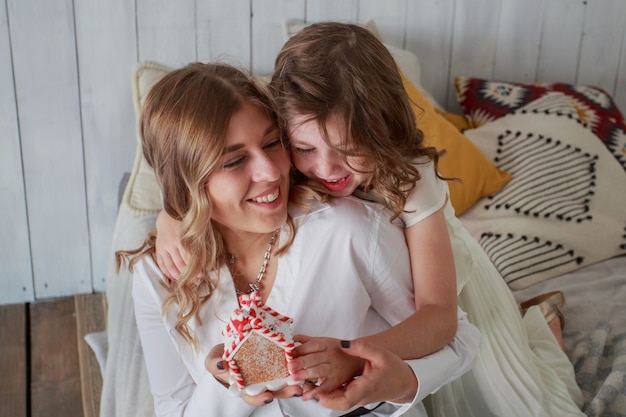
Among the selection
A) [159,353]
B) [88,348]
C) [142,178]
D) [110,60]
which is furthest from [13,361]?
[159,353]

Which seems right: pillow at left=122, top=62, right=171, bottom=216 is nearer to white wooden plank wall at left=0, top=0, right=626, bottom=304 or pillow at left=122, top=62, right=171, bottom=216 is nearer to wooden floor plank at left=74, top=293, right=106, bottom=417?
white wooden plank wall at left=0, top=0, right=626, bottom=304

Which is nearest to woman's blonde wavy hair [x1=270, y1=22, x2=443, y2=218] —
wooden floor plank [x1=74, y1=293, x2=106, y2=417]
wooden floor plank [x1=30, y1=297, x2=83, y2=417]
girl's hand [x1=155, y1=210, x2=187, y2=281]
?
girl's hand [x1=155, y1=210, x2=187, y2=281]

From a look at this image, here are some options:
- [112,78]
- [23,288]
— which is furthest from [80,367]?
[112,78]

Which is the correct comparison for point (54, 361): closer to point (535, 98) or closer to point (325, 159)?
point (325, 159)

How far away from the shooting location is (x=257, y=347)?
1.10 m

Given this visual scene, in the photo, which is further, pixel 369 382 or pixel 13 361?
pixel 13 361

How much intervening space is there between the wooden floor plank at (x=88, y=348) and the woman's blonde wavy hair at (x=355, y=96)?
1.07 m

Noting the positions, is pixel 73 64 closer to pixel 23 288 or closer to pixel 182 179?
pixel 23 288

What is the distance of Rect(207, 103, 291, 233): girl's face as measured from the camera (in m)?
1.26

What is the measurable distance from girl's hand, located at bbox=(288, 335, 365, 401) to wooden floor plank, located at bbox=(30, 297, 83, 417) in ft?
3.77

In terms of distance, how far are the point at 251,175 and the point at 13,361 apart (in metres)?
1.38

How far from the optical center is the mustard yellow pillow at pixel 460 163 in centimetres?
218

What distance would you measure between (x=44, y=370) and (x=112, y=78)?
901mm

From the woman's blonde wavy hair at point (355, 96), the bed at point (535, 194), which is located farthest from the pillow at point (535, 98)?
the woman's blonde wavy hair at point (355, 96)
